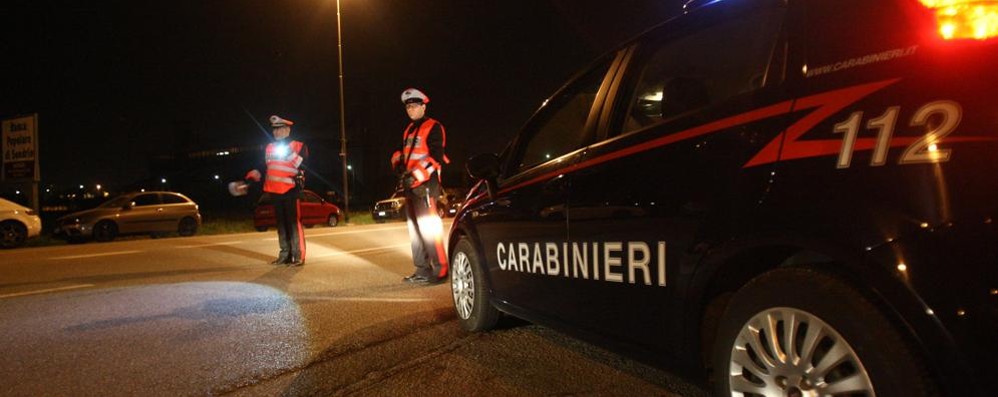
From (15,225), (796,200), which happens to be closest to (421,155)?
(796,200)

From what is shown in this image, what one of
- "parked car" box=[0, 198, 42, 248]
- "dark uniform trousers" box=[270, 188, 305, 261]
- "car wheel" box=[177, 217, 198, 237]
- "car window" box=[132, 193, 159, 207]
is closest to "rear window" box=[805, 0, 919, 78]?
"dark uniform trousers" box=[270, 188, 305, 261]

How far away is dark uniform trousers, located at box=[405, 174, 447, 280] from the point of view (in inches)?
236

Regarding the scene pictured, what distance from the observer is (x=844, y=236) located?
1.61m

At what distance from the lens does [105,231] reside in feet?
48.3

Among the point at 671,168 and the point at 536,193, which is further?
the point at 536,193

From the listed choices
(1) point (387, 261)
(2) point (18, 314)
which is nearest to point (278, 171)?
(1) point (387, 261)

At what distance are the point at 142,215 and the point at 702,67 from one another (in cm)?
1661

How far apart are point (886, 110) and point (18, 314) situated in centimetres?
608

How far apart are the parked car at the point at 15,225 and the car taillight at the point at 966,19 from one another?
1617 cm

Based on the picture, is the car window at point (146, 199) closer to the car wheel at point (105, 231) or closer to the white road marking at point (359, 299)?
the car wheel at point (105, 231)

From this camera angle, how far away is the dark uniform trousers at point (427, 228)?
6.00 metres

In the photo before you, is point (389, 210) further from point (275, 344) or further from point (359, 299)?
point (275, 344)

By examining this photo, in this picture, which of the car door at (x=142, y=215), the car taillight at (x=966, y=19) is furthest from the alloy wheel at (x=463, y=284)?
the car door at (x=142, y=215)

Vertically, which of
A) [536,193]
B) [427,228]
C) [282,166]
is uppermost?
[282,166]
